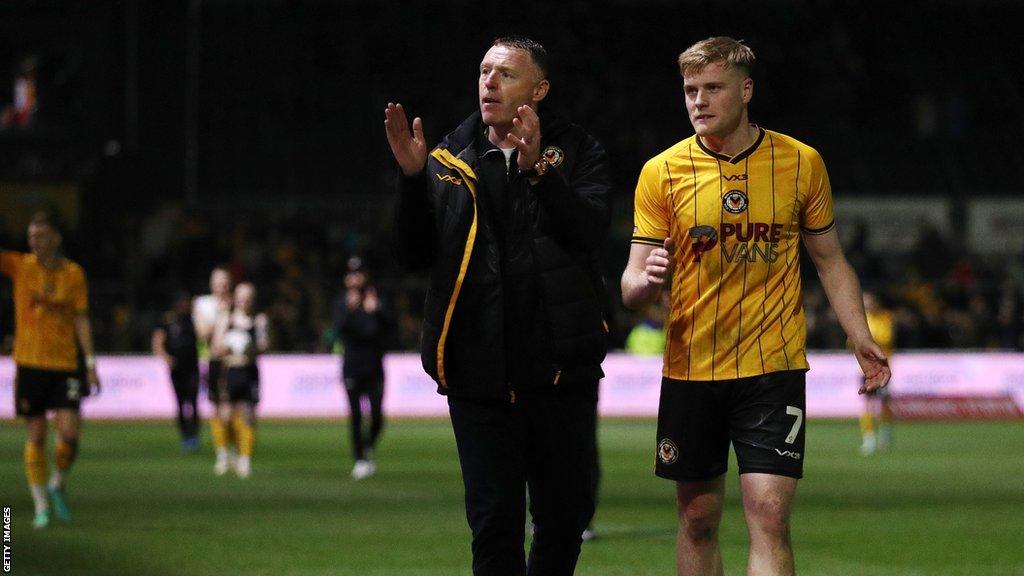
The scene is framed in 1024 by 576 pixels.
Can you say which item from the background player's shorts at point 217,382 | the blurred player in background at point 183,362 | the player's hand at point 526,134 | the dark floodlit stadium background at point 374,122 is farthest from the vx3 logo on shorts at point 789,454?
the dark floodlit stadium background at point 374,122

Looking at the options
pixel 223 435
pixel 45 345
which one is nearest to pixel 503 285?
pixel 45 345

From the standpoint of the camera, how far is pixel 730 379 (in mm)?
6379

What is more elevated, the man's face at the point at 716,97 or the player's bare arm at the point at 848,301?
the man's face at the point at 716,97

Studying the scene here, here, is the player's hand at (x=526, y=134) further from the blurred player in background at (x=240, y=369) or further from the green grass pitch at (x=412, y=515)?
the blurred player in background at (x=240, y=369)

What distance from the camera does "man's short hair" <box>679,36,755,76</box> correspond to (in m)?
6.35

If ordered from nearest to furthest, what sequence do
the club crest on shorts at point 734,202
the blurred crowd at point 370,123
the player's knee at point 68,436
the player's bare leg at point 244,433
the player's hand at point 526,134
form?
1. the player's hand at point 526,134
2. the club crest on shorts at point 734,202
3. the player's knee at point 68,436
4. the player's bare leg at point 244,433
5. the blurred crowd at point 370,123

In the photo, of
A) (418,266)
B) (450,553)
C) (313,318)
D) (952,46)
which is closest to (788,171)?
(418,266)

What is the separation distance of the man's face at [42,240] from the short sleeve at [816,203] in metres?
7.69

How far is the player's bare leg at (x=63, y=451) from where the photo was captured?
499 inches

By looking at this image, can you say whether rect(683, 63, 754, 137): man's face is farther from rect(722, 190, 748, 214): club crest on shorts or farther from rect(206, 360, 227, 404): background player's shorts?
rect(206, 360, 227, 404): background player's shorts

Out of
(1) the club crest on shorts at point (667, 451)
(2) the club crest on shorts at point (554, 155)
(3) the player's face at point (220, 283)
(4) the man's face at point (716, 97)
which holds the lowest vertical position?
(3) the player's face at point (220, 283)

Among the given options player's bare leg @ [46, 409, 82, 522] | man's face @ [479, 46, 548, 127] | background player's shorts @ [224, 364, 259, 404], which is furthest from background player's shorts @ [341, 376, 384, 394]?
man's face @ [479, 46, 548, 127]

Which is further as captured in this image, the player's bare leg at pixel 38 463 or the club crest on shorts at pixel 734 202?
the player's bare leg at pixel 38 463

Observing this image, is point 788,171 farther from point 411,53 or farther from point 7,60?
point 411,53
